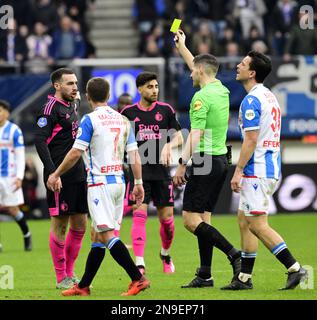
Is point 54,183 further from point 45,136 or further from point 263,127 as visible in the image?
point 263,127

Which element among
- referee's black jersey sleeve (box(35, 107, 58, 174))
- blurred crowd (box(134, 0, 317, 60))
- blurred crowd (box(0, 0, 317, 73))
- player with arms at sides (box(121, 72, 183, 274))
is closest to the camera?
referee's black jersey sleeve (box(35, 107, 58, 174))

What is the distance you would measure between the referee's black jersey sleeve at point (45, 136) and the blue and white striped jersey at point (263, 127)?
7.07ft

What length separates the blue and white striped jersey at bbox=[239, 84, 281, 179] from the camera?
10438 mm

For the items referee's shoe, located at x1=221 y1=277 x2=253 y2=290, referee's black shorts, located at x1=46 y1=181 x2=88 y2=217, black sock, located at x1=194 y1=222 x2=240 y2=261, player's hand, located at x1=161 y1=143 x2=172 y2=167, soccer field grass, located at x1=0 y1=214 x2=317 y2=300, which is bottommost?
soccer field grass, located at x1=0 y1=214 x2=317 y2=300

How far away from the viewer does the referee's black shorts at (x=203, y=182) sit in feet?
36.4

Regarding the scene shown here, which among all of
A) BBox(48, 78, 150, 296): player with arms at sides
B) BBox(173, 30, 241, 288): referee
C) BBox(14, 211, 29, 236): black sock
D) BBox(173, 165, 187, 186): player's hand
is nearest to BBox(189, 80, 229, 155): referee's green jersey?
BBox(173, 30, 241, 288): referee

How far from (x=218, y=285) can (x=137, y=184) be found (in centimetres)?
152

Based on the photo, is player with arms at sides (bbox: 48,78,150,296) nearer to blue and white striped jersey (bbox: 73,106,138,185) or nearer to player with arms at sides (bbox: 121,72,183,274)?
blue and white striped jersey (bbox: 73,106,138,185)

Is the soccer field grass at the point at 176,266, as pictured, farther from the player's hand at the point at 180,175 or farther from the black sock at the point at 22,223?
the player's hand at the point at 180,175

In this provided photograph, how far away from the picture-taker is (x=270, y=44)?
24625 mm

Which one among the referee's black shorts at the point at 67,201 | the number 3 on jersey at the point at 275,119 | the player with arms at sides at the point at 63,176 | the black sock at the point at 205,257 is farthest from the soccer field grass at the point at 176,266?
the number 3 on jersey at the point at 275,119

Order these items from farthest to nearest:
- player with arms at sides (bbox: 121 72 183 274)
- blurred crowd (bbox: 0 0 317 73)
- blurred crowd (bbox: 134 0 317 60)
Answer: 1. blurred crowd (bbox: 0 0 317 73)
2. blurred crowd (bbox: 134 0 317 60)
3. player with arms at sides (bbox: 121 72 183 274)

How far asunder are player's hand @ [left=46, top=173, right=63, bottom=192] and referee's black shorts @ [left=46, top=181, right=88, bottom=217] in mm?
559
